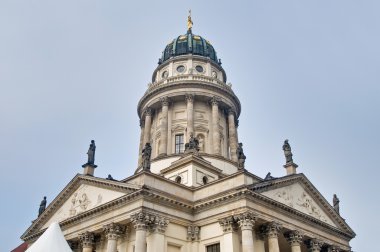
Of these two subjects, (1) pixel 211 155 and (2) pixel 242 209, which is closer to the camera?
(2) pixel 242 209

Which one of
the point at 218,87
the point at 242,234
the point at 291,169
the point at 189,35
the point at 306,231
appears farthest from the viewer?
the point at 189,35

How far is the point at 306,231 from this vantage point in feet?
111

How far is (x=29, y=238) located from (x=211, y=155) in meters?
19.6

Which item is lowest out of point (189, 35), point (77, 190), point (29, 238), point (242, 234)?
point (242, 234)

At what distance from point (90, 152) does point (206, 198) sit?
40.6 ft

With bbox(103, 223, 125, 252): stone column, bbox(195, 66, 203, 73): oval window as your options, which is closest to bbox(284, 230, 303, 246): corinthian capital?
bbox(103, 223, 125, 252): stone column

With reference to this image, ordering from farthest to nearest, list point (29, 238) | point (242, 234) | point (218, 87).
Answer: point (218, 87) < point (29, 238) < point (242, 234)

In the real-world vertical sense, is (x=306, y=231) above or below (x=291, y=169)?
below

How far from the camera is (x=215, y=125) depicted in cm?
4431

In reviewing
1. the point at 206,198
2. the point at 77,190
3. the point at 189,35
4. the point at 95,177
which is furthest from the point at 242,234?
the point at 189,35

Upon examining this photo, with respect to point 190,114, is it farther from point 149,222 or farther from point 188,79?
point 149,222

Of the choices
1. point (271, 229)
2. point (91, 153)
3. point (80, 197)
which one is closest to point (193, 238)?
point (271, 229)

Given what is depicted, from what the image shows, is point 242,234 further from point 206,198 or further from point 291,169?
point 291,169

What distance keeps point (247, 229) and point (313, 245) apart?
895cm
